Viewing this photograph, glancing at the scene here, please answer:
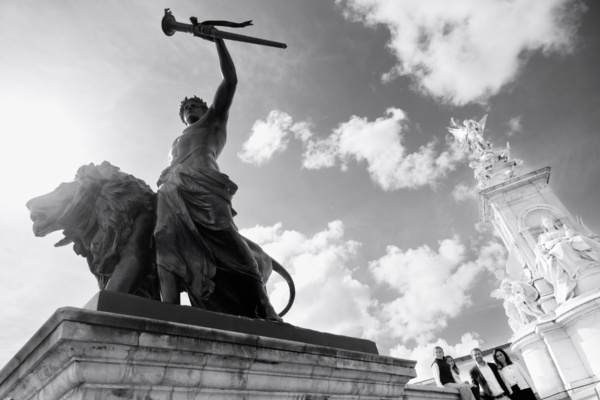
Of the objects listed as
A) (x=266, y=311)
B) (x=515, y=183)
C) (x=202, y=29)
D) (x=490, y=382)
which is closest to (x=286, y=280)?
(x=266, y=311)

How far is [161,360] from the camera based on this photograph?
2342mm

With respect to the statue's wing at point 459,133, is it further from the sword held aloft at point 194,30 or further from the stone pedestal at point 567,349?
the sword held aloft at point 194,30

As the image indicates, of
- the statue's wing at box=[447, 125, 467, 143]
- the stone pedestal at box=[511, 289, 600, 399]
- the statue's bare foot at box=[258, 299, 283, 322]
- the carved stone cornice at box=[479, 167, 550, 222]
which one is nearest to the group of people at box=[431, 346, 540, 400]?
the statue's bare foot at box=[258, 299, 283, 322]

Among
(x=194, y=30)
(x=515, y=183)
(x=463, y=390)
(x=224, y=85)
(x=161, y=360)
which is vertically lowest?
(x=161, y=360)

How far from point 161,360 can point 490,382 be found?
637cm

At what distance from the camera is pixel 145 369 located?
230cm

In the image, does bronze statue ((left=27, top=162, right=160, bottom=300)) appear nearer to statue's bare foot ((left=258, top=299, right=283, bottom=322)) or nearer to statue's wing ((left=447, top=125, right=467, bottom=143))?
statue's bare foot ((left=258, top=299, right=283, bottom=322))

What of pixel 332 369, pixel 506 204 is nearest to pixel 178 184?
pixel 332 369

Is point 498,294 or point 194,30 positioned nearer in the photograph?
point 194,30

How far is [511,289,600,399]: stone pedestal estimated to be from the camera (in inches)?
478

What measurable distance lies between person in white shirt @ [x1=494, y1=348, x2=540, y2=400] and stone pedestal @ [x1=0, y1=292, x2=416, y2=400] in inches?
186

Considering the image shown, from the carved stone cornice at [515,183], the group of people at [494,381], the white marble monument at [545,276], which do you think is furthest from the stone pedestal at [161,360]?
the carved stone cornice at [515,183]

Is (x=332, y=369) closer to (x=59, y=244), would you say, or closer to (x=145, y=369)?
(x=145, y=369)

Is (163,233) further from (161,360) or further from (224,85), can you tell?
(224,85)
